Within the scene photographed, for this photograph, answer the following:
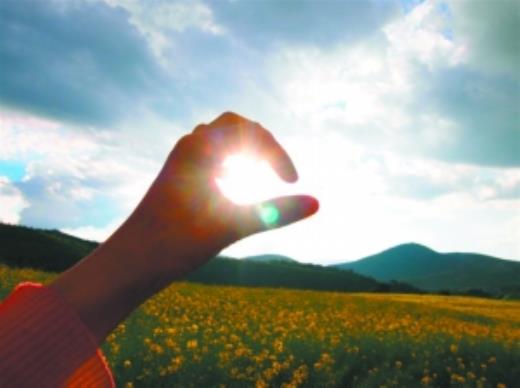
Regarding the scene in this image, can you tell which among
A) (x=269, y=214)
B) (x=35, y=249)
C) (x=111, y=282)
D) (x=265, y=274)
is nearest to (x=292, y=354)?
(x=269, y=214)

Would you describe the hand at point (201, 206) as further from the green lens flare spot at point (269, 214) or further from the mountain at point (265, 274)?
the mountain at point (265, 274)

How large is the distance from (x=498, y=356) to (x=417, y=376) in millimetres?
1759

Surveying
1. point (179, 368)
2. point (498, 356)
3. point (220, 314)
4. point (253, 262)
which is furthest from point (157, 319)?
point (253, 262)

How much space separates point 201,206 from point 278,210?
0.16 metres

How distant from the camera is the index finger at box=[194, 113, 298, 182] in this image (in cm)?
114

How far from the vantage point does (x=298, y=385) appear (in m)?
6.62

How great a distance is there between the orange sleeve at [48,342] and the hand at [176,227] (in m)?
0.03

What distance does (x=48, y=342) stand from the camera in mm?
1004

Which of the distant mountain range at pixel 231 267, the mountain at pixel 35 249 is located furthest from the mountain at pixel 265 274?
the mountain at pixel 35 249

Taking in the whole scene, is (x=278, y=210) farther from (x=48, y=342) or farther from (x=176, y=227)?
(x=48, y=342)

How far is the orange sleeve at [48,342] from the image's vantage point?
38.2 inches

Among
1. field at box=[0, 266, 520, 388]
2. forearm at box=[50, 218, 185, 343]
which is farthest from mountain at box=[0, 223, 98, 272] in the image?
forearm at box=[50, 218, 185, 343]

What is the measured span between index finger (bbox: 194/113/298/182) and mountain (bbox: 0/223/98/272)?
100 feet

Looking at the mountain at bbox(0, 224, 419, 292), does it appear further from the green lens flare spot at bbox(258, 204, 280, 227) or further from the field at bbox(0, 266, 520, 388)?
the green lens flare spot at bbox(258, 204, 280, 227)
